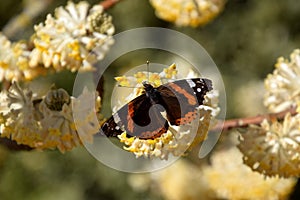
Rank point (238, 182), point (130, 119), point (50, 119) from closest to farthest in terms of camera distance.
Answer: point (130, 119) < point (50, 119) < point (238, 182)

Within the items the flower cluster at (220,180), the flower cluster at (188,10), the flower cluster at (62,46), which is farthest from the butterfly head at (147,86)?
the flower cluster at (220,180)

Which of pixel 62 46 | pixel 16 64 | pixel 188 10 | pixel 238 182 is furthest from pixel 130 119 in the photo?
pixel 238 182

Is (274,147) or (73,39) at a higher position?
(73,39)

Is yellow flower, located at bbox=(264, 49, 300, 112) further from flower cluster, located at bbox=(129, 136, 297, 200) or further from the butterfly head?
the butterfly head

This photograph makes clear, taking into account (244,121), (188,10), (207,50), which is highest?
(188,10)

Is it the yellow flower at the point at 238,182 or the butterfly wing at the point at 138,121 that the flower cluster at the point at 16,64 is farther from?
the yellow flower at the point at 238,182

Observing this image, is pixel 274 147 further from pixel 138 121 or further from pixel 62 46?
pixel 62 46
